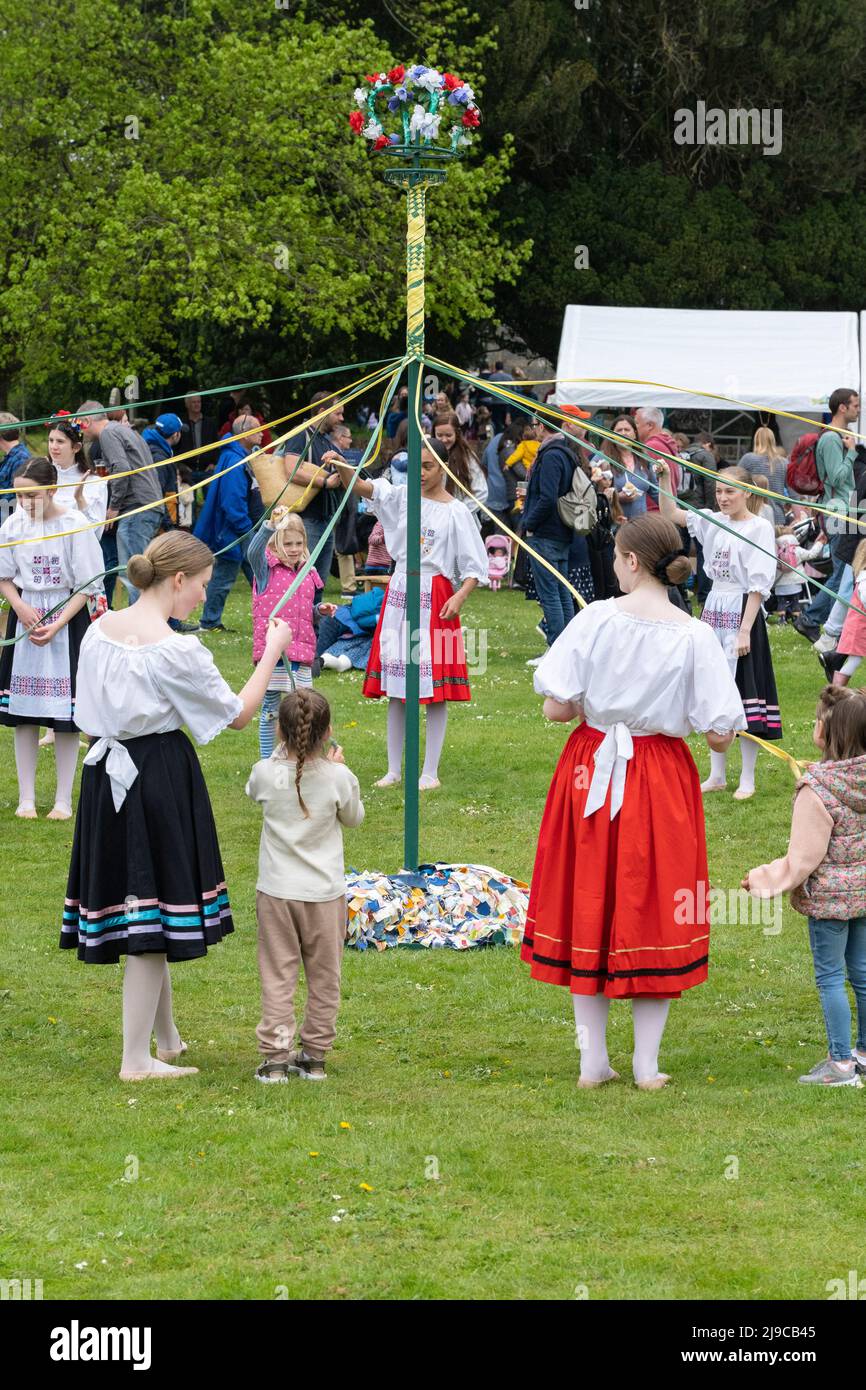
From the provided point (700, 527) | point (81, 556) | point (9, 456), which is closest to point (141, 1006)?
point (81, 556)

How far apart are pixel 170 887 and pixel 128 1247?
1.37 metres

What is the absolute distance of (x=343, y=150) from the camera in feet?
72.4

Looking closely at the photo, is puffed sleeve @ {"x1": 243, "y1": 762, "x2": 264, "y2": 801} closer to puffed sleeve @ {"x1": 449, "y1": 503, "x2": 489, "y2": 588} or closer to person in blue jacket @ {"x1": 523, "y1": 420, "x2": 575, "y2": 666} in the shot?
puffed sleeve @ {"x1": 449, "y1": 503, "x2": 489, "y2": 588}

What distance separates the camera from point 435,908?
728cm

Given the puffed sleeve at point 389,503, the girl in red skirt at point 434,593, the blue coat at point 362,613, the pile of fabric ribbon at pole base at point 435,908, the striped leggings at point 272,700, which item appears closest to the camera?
the pile of fabric ribbon at pole base at point 435,908

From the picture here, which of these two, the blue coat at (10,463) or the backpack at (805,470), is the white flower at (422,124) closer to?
the backpack at (805,470)

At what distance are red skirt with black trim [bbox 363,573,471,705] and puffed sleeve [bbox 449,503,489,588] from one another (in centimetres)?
14

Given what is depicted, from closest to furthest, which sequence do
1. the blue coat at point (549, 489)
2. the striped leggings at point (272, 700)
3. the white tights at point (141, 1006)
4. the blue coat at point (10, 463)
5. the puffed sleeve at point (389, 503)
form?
the white tights at point (141, 1006), the puffed sleeve at point (389, 503), the striped leggings at point (272, 700), the blue coat at point (549, 489), the blue coat at point (10, 463)

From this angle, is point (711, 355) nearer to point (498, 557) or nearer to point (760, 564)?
point (498, 557)

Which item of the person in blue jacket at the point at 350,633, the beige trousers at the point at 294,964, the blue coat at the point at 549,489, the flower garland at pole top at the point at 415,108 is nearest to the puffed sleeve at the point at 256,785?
the beige trousers at the point at 294,964

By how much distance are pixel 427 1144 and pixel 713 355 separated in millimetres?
18067

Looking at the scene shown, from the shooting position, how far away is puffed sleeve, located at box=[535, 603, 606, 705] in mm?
5301

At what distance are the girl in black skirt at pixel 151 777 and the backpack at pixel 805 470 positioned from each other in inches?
345

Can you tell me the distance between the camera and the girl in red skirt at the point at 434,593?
909cm
